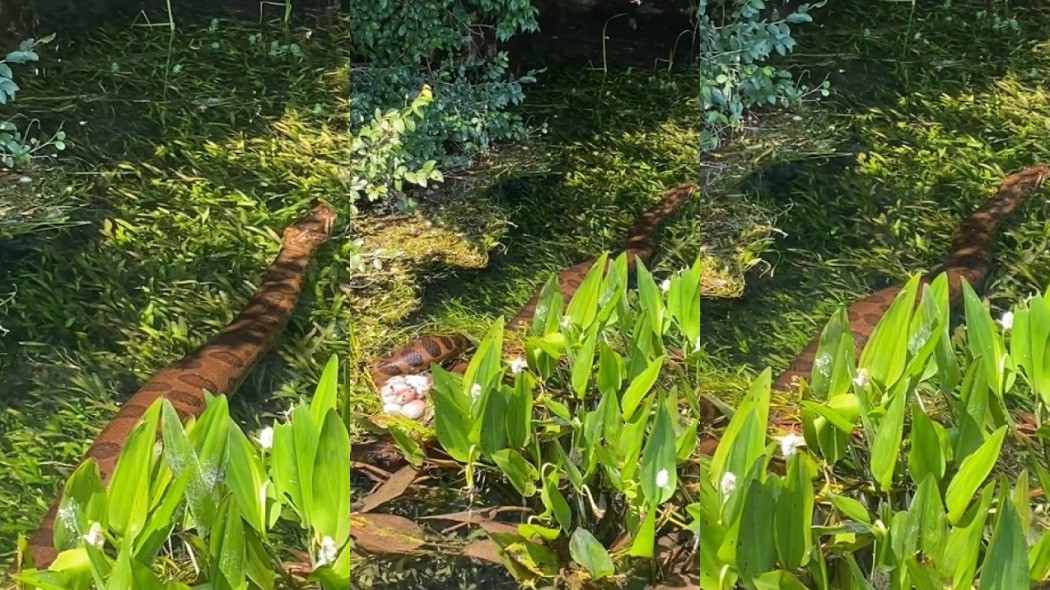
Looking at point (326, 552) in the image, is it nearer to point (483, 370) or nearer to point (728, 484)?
point (483, 370)

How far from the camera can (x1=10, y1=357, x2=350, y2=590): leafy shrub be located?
1366 millimetres

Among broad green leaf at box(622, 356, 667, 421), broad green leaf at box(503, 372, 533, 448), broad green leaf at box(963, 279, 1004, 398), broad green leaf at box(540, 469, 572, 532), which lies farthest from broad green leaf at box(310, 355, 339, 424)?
broad green leaf at box(963, 279, 1004, 398)

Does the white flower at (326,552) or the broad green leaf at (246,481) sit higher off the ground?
the broad green leaf at (246,481)

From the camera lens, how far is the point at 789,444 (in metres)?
1.68

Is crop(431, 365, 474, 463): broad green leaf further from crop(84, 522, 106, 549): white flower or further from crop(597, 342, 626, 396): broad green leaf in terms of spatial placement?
crop(84, 522, 106, 549): white flower

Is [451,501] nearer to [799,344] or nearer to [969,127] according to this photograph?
[799,344]

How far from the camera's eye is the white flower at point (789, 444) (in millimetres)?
1681

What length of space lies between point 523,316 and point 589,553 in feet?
1.64

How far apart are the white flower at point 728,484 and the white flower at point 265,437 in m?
0.87

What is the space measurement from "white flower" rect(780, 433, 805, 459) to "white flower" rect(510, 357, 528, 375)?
0.55m

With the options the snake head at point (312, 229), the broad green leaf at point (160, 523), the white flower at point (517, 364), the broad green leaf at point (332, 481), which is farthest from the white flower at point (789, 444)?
the broad green leaf at point (160, 523)

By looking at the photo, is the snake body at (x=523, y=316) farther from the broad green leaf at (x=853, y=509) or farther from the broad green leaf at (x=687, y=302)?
the broad green leaf at (x=853, y=509)

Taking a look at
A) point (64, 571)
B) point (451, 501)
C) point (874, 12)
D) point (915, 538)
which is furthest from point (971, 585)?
point (64, 571)

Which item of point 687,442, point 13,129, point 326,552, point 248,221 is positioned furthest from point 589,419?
point 13,129
